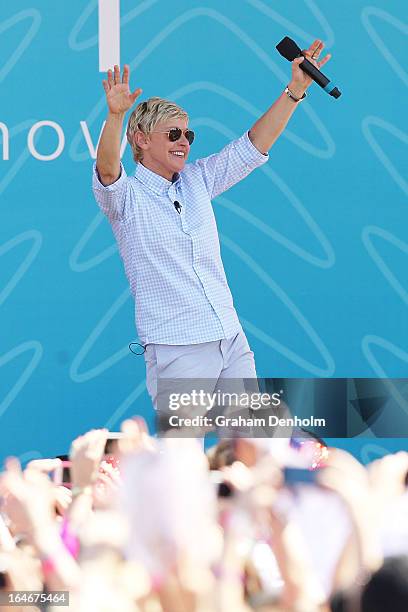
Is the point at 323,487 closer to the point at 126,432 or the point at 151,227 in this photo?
the point at 126,432

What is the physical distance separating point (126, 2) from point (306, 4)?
673 millimetres

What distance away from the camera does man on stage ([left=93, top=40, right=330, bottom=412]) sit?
10.3 feet

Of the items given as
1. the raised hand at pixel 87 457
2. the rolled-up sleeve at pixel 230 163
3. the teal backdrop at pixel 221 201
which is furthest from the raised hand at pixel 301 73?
the raised hand at pixel 87 457

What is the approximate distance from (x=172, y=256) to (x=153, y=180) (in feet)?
0.83

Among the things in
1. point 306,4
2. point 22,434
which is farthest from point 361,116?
point 22,434

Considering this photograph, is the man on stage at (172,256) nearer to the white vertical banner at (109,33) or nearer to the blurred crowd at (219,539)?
the white vertical banner at (109,33)

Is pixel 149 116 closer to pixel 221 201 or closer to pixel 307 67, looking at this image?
pixel 307 67

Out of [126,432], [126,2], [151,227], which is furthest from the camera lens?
[126,2]

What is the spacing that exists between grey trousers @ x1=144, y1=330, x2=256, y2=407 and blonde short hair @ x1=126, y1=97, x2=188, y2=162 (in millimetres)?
591

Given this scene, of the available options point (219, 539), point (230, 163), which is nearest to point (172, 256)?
point (230, 163)

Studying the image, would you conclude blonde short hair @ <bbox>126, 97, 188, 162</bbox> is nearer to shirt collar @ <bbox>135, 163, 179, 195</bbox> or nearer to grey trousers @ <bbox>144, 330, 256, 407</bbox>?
shirt collar @ <bbox>135, 163, 179, 195</bbox>

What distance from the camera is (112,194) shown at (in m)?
3.10

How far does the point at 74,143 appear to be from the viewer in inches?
164

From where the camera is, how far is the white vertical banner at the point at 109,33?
13.6ft
